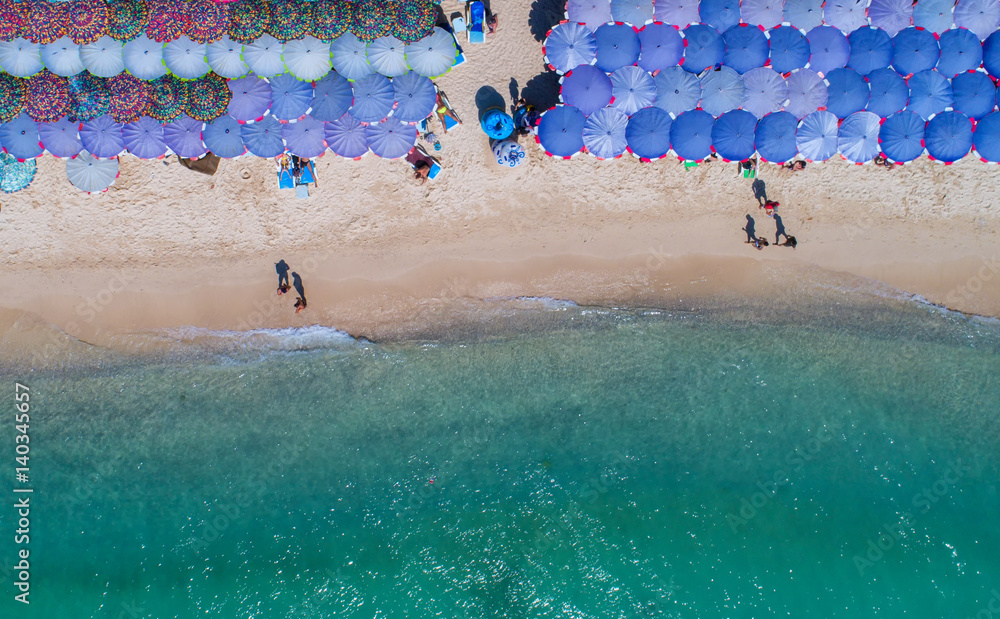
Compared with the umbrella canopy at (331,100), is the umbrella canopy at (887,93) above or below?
above

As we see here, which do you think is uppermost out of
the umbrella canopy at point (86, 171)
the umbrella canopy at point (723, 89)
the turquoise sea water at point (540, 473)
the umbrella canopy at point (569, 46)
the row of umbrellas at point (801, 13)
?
the row of umbrellas at point (801, 13)

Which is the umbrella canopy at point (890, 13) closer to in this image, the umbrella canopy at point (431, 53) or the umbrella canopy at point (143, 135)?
the umbrella canopy at point (431, 53)

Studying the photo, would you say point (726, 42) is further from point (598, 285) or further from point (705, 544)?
point (705, 544)

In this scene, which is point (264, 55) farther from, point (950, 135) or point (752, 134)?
point (950, 135)

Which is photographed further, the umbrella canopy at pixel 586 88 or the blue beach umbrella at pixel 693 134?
the blue beach umbrella at pixel 693 134

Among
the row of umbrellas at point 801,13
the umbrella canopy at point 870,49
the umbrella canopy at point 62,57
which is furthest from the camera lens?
the umbrella canopy at point 870,49


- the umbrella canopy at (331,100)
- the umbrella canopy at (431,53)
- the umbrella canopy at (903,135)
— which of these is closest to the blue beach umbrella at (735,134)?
the umbrella canopy at (903,135)

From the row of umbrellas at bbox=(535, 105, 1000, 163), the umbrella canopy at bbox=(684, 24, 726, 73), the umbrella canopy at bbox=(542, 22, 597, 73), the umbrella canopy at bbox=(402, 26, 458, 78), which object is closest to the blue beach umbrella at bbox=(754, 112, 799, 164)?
the row of umbrellas at bbox=(535, 105, 1000, 163)
